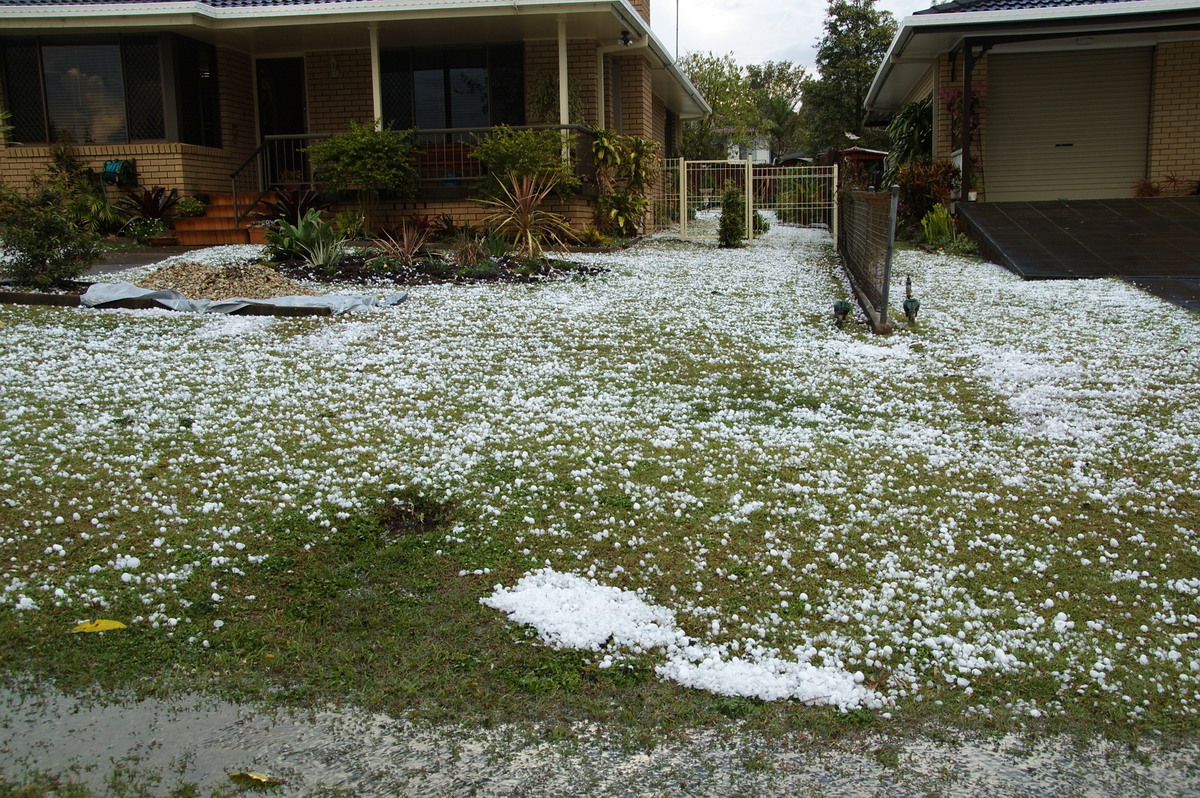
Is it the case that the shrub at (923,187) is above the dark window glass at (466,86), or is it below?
below

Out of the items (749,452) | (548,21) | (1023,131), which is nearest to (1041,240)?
(1023,131)

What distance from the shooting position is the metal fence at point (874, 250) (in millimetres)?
6930

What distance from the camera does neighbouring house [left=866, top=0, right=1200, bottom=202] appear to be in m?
14.3

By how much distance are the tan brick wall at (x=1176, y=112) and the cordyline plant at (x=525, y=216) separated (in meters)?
9.35

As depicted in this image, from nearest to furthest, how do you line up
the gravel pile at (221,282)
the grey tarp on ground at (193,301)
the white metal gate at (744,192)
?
the grey tarp on ground at (193,301), the gravel pile at (221,282), the white metal gate at (744,192)

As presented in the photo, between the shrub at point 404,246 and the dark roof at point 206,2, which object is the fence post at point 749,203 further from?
the dark roof at point 206,2

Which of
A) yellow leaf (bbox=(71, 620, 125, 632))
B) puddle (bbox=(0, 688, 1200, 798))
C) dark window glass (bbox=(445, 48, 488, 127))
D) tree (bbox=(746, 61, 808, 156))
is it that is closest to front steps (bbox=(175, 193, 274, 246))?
dark window glass (bbox=(445, 48, 488, 127))

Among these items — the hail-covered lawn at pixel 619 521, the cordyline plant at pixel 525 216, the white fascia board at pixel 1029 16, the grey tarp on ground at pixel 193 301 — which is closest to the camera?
the hail-covered lawn at pixel 619 521

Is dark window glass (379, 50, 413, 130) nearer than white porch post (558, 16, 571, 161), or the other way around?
white porch post (558, 16, 571, 161)

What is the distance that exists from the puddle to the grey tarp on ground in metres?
5.54

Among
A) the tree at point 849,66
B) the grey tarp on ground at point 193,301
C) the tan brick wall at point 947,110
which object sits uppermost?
the tree at point 849,66

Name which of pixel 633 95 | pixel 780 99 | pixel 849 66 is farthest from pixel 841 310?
pixel 780 99

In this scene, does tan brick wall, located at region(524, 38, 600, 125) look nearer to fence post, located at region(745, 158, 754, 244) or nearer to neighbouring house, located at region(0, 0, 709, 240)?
neighbouring house, located at region(0, 0, 709, 240)

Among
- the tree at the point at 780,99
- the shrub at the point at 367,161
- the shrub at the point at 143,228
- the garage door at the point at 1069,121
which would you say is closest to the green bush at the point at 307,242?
the shrub at the point at 367,161
